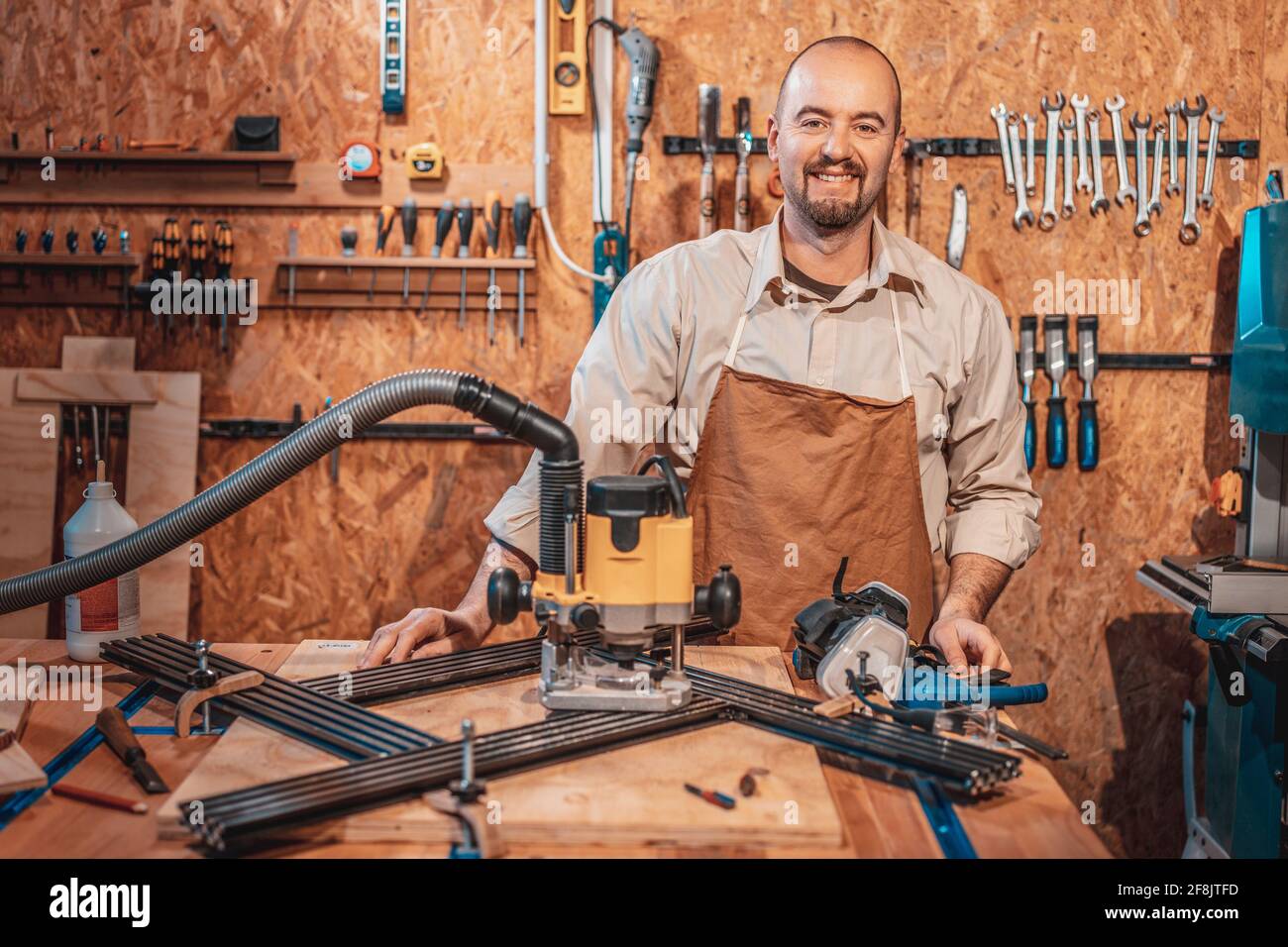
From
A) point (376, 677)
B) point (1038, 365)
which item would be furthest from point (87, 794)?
point (1038, 365)

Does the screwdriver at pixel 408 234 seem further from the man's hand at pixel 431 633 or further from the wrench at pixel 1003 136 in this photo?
the wrench at pixel 1003 136

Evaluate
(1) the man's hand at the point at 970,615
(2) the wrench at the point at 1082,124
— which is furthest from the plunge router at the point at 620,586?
(2) the wrench at the point at 1082,124

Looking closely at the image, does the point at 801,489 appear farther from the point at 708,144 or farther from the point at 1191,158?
the point at 1191,158

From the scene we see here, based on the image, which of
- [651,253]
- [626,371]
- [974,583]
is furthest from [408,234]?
[974,583]

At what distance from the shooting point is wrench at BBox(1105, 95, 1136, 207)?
3.64m

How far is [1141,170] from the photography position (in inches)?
143

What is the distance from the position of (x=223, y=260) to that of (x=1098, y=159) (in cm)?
269

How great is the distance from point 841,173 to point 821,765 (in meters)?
1.40

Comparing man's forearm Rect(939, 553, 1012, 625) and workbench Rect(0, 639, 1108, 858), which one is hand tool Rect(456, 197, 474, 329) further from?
workbench Rect(0, 639, 1108, 858)

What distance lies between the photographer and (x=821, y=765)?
159 centimetres

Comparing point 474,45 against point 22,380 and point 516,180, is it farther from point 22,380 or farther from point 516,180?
point 22,380

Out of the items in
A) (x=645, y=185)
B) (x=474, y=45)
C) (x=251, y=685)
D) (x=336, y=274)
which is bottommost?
(x=251, y=685)
